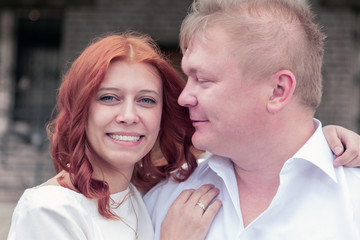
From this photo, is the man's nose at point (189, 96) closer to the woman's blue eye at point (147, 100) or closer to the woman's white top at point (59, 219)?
the woman's blue eye at point (147, 100)

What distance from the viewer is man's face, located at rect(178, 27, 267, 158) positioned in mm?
1964

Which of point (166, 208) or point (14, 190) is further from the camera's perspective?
point (14, 190)

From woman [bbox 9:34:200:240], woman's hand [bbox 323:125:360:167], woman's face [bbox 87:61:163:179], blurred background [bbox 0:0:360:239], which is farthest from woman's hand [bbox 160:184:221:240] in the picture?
blurred background [bbox 0:0:360:239]

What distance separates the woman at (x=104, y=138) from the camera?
5.89 feet

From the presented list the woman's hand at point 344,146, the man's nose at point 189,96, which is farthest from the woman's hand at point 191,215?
the woman's hand at point 344,146

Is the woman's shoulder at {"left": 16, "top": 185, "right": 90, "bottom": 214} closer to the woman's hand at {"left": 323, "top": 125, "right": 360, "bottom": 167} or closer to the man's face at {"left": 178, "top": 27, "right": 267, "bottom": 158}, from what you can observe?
the man's face at {"left": 178, "top": 27, "right": 267, "bottom": 158}

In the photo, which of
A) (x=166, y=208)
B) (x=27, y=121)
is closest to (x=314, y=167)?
(x=166, y=208)

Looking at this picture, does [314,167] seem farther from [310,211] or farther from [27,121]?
[27,121]

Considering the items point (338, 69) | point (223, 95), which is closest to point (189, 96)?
point (223, 95)

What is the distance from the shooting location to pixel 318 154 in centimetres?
194

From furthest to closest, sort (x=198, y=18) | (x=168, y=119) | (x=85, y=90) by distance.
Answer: (x=168, y=119) < (x=198, y=18) < (x=85, y=90)

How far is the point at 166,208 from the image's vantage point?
2221 mm

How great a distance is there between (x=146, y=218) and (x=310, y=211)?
0.73 meters

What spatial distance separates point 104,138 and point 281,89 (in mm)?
747
